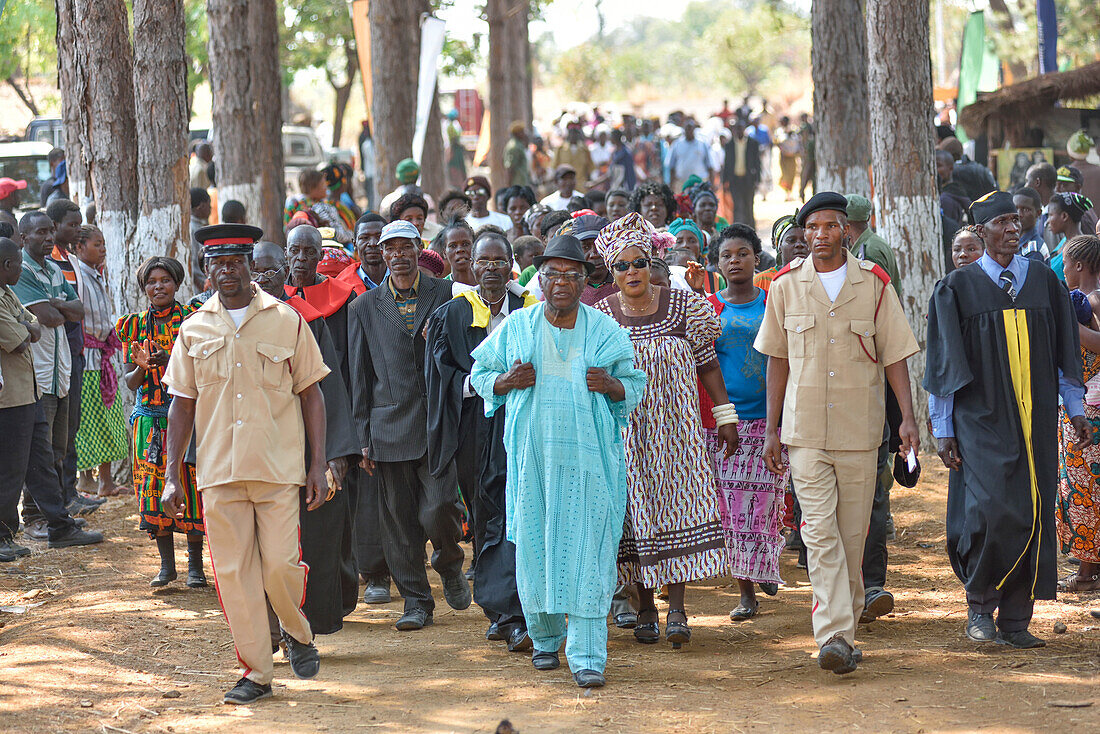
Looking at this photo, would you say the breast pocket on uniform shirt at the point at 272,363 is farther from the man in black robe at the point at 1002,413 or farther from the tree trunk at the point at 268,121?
the tree trunk at the point at 268,121

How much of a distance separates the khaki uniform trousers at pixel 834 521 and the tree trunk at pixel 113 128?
21.0ft

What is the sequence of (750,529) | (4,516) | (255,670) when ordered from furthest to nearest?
(4,516) < (750,529) < (255,670)

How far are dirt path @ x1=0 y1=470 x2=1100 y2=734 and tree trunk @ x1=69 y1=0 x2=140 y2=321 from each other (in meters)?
3.61

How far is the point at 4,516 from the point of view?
8539mm

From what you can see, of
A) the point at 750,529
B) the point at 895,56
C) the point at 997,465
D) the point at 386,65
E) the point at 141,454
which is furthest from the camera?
the point at 386,65

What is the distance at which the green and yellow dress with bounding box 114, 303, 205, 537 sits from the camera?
7543mm

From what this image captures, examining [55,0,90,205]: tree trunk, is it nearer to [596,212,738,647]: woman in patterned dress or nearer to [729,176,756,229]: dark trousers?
[596,212,738,647]: woman in patterned dress

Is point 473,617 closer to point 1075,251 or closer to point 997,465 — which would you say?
point 997,465

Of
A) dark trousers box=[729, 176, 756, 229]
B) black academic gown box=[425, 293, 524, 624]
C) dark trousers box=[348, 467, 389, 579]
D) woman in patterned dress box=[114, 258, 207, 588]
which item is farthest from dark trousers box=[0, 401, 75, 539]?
dark trousers box=[729, 176, 756, 229]

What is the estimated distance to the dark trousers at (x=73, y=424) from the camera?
965cm

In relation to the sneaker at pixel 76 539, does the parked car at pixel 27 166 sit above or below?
above

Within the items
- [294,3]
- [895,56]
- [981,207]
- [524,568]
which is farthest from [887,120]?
[294,3]

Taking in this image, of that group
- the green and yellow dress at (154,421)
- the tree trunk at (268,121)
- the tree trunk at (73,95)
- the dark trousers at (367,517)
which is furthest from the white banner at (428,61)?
the dark trousers at (367,517)

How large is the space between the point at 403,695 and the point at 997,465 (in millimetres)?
2850
